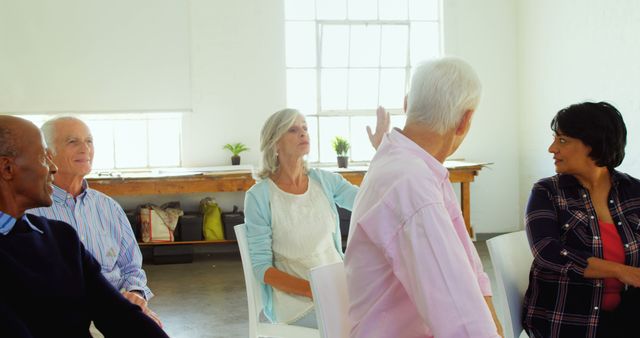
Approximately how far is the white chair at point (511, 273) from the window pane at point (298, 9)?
517 centimetres

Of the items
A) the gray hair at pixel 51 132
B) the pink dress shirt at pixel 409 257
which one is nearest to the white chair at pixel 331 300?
the pink dress shirt at pixel 409 257

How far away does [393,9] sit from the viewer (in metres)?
7.21

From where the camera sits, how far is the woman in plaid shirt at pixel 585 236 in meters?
2.12

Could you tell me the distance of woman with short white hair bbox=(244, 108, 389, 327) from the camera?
262 cm

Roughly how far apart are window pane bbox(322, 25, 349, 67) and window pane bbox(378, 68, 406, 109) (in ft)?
1.58

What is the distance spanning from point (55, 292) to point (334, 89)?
577 centimetres

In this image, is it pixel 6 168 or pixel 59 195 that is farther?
pixel 59 195

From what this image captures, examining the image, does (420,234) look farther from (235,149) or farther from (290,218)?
(235,149)

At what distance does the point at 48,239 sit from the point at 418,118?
3.44 ft

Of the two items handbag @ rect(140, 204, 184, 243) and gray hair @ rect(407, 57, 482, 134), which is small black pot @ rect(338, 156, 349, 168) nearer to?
handbag @ rect(140, 204, 184, 243)

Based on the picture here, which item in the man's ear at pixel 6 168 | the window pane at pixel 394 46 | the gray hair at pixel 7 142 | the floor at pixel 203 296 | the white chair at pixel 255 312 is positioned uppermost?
the window pane at pixel 394 46

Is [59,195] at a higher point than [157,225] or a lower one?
higher

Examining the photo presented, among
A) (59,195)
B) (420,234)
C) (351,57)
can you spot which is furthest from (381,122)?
(351,57)

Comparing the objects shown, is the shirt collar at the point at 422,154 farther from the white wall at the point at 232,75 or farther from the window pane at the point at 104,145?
the window pane at the point at 104,145
